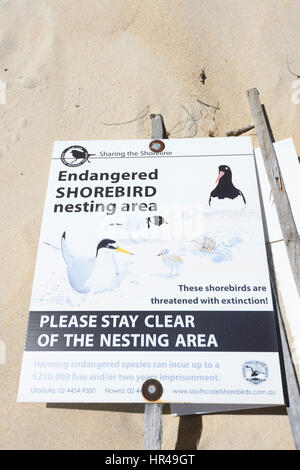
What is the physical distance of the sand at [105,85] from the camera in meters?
2.96

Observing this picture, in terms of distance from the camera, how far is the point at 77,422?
2547 mm

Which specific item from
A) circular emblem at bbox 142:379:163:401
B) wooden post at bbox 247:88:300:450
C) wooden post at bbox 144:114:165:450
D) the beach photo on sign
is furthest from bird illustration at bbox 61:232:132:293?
wooden post at bbox 247:88:300:450

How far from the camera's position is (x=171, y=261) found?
8.32 ft

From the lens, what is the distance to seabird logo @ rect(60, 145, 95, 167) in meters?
2.95

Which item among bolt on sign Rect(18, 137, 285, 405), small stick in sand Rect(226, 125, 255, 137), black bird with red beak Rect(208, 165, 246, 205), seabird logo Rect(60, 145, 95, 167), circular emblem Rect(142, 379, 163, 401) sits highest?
small stick in sand Rect(226, 125, 255, 137)

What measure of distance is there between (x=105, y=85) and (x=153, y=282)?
8.72ft

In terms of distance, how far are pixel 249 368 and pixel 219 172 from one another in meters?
1.48

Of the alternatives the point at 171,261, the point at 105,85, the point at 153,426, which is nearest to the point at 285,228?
the point at 171,261

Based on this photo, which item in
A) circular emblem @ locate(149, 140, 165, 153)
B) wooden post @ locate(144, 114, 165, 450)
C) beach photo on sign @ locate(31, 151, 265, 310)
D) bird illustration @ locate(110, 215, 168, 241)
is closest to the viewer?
wooden post @ locate(144, 114, 165, 450)

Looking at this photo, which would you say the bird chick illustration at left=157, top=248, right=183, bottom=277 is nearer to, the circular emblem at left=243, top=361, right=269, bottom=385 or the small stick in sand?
the circular emblem at left=243, top=361, right=269, bottom=385

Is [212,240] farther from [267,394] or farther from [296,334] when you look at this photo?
[267,394]

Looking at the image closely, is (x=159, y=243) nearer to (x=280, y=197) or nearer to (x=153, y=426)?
(x=280, y=197)

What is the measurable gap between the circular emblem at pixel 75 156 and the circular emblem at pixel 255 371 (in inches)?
79.5

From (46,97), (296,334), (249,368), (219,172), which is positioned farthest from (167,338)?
(46,97)
